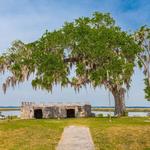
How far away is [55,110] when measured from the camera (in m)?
74.9

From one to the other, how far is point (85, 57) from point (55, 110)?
10511 millimetres

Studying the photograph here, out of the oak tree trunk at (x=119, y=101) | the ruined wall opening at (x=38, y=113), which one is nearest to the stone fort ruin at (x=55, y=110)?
the ruined wall opening at (x=38, y=113)

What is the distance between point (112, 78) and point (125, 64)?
9.54ft

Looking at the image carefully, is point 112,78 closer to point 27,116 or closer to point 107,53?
point 107,53

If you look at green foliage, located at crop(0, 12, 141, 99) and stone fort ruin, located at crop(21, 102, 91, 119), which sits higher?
green foliage, located at crop(0, 12, 141, 99)

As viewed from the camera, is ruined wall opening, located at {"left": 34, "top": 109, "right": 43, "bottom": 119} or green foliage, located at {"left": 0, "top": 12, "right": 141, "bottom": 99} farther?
ruined wall opening, located at {"left": 34, "top": 109, "right": 43, "bottom": 119}

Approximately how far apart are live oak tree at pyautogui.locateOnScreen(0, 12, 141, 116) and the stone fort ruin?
5.52 meters

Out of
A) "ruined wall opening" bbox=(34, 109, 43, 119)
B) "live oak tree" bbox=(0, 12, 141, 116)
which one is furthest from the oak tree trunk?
"ruined wall opening" bbox=(34, 109, 43, 119)

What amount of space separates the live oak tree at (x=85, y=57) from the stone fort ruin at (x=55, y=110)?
5523 mm

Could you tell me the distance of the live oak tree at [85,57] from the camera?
6869 cm

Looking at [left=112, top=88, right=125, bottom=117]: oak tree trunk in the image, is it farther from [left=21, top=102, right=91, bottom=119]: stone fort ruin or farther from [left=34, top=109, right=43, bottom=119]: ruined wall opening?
[left=34, top=109, right=43, bottom=119]: ruined wall opening

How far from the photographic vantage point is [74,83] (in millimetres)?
70875

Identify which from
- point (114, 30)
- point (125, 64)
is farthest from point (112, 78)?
point (114, 30)

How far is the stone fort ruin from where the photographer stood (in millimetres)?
74875
